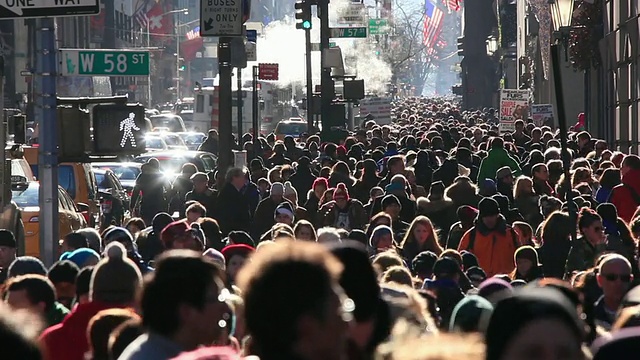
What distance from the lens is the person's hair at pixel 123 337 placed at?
630cm

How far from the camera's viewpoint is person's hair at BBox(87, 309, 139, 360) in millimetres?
6680

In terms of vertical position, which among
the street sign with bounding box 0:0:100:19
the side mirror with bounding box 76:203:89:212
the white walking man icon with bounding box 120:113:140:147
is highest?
the street sign with bounding box 0:0:100:19

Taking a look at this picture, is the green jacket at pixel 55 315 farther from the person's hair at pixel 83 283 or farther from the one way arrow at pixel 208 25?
the one way arrow at pixel 208 25

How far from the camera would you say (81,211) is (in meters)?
20.5

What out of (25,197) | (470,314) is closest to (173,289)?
(470,314)

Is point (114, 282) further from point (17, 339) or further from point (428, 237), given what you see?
point (428, 237)

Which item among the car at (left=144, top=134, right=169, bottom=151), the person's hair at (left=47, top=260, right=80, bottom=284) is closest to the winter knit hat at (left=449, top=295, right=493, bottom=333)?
the person's hair at (left=47, top=260, right=80, bottom=284)

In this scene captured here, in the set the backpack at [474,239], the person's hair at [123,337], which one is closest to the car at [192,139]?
the backpack at [474,239]

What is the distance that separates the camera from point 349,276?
559cm

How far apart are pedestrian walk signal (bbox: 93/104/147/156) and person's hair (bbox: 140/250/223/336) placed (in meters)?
5.73

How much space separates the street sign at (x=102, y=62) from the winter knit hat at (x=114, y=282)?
172 inches

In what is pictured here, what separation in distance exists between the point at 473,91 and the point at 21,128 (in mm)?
96734

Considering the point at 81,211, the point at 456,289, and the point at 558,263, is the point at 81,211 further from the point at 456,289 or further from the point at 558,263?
the point at 456,289

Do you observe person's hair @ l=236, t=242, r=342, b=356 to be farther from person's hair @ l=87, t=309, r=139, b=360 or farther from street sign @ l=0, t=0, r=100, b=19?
street sign @ l=0, t=0, r=100, b=19
